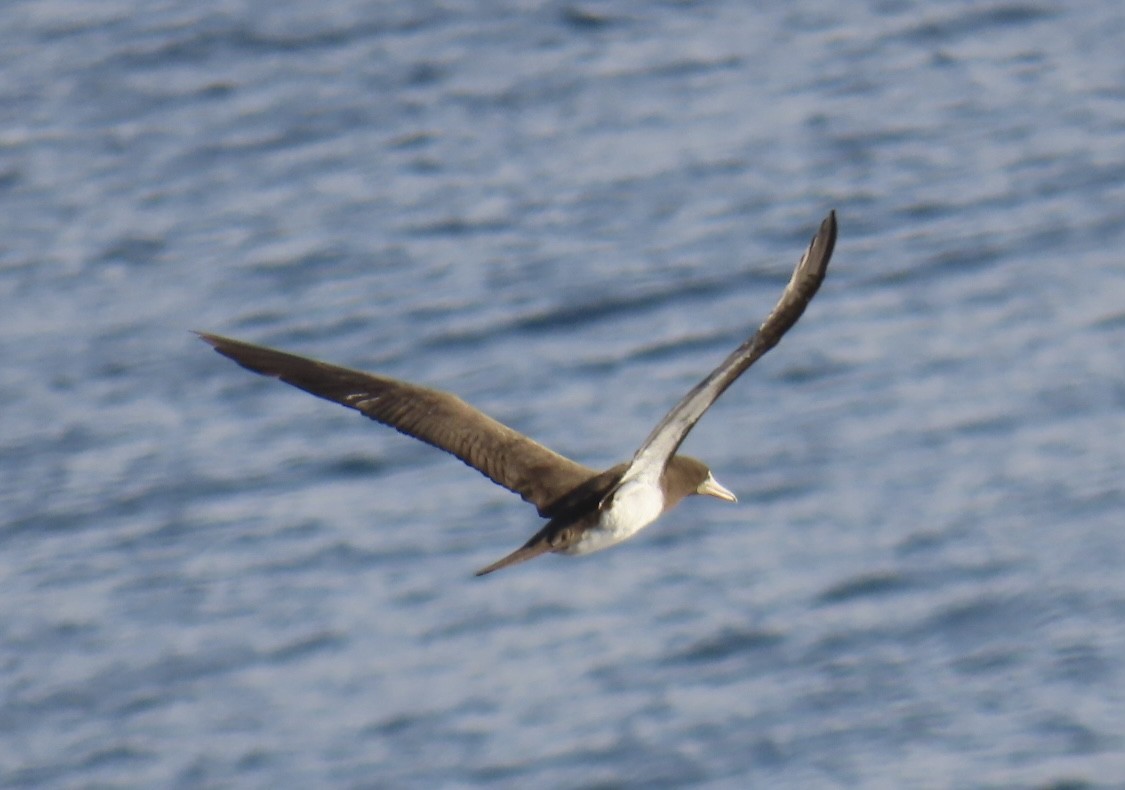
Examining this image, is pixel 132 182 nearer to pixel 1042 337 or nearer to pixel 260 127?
pixel 260 127

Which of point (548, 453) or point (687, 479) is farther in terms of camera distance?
point (687, 479)

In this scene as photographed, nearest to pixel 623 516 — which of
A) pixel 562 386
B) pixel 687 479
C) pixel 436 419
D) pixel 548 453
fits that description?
pixel 548 453

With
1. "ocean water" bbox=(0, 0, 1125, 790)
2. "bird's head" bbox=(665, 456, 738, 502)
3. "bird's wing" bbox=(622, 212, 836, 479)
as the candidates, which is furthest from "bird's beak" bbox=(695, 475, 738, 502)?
"ocean water" bbox=(0, 0, 1125, 790)

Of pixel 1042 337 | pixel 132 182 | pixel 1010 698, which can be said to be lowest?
pixel 1010 698

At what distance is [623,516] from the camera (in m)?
7.43

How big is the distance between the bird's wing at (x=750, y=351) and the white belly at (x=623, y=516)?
1.16 ft

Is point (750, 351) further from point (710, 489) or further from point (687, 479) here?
point (710, 489)

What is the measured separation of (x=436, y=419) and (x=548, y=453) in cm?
43

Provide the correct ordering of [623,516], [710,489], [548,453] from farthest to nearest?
1. [710,489]
2. [548,453]
3. [623,516]

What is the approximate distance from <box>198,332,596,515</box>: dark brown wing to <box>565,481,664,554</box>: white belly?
0.33 meters

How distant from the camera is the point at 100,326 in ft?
55.3

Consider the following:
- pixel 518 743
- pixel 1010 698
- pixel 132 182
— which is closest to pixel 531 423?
pixel 518 743

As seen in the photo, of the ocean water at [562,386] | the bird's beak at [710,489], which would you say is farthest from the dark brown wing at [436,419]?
the ocean water at [562,386]

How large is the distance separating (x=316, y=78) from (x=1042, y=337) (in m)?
7.34
